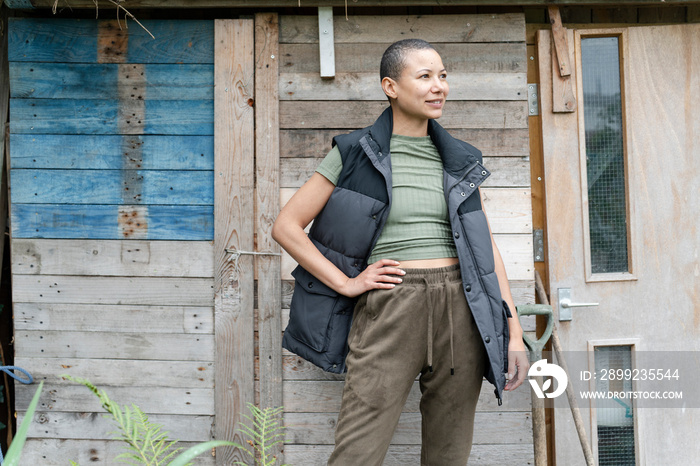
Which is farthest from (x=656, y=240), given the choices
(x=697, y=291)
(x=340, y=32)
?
(x=340, y=32)

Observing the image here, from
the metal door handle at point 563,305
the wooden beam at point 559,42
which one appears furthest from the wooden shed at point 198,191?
the metal door handle at point 563,305

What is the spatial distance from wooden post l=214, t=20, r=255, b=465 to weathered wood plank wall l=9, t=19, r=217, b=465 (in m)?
0.05

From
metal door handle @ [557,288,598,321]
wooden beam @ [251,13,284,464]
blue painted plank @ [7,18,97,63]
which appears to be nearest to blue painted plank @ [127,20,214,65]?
blue painted plank @ [7,18,97,63]

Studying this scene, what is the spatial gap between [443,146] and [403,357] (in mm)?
720

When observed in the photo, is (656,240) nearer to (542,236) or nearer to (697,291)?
(697,291)

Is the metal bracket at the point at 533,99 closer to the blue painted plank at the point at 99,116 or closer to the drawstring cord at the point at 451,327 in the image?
the drawstring cord at the point at 451,327

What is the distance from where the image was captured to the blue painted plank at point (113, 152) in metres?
2.49

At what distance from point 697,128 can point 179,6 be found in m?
2.40

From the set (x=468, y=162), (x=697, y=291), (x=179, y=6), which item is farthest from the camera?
(x=697, y=291)

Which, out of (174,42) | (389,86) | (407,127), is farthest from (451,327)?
(174,42)

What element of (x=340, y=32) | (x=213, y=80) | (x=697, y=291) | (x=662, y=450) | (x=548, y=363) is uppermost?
(x=340, y=32)

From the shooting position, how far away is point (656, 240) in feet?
8.62

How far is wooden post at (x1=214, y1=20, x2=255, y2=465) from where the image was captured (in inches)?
97.3

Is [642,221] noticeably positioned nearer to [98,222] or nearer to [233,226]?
[233,226]
